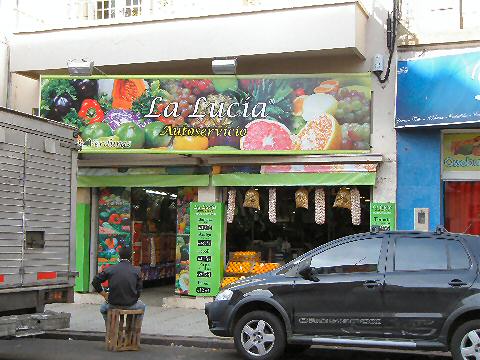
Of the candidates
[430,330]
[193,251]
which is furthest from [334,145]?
[430,330]

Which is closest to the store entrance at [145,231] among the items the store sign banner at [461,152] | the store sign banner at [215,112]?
the store sign banner at [215,112]

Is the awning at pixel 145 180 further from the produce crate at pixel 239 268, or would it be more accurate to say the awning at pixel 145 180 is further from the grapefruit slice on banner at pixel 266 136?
the produce crate at pixel 239 268

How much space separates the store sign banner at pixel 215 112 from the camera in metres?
12.8

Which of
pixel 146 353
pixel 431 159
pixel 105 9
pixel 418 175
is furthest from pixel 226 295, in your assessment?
pixel 105 9

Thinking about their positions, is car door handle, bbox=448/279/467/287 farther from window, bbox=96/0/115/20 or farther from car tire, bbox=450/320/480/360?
window, bbox=96/0/115/20

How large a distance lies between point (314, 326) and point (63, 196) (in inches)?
153

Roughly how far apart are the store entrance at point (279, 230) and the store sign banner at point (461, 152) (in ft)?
6.59

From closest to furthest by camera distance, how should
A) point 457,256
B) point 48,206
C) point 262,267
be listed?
point 457,256, point 48,206, point 262,267

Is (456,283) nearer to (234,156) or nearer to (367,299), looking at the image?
(367,299)

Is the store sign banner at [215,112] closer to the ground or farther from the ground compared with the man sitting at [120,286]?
farther from the ground

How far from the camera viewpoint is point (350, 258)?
8484 mm

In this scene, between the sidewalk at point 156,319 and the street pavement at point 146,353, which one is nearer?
the street pavement at point 146,353

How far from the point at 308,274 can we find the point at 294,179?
15.7ft

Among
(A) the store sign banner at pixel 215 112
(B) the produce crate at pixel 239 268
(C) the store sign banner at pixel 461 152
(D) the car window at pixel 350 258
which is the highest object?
(A) the store sign banner at pixel 215 112
